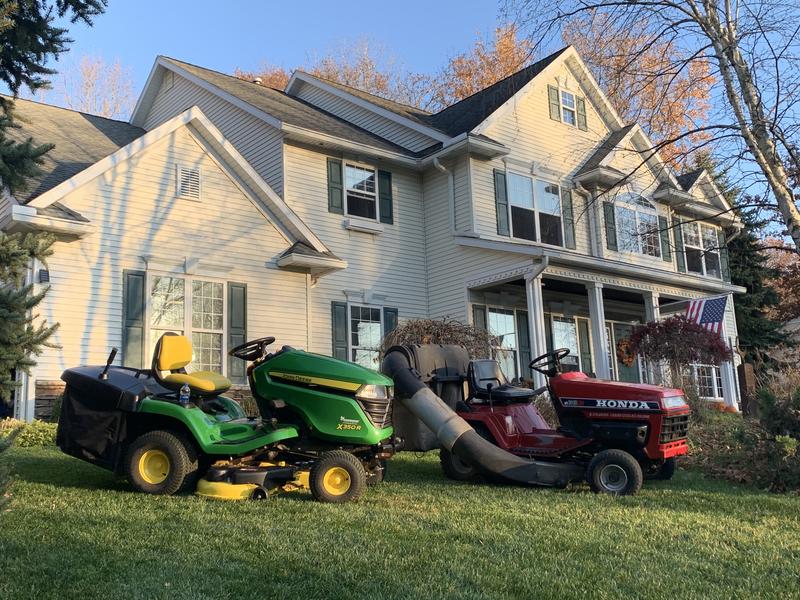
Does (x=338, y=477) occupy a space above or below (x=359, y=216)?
below

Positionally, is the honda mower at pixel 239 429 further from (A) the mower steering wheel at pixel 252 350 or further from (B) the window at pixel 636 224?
(B) the window at pixel 636 224

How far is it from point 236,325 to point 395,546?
330 inches

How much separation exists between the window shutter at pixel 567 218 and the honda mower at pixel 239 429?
1195 centimetres

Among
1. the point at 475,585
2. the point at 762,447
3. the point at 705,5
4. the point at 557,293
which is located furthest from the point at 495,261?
the point at 475,585

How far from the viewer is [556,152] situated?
17500 mm

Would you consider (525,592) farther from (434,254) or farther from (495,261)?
(434,254)

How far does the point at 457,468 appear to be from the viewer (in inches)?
278

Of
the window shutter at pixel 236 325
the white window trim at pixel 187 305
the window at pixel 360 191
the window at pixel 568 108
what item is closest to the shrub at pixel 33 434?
the white window trim at pixel 187 305

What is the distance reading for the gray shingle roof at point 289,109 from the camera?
14.8 m

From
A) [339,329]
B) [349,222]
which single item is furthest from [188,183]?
[339,329]

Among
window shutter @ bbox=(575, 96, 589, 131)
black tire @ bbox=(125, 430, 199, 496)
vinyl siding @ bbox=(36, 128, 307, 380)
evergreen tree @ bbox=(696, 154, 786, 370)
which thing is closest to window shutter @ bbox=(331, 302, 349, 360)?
vinyl siding @ bbox=(36, 128, 307, 380)

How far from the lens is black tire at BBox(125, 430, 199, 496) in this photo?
547 cm

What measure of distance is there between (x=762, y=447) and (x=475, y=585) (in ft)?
17.3

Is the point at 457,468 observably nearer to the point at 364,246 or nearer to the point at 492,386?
the point at 492,386
